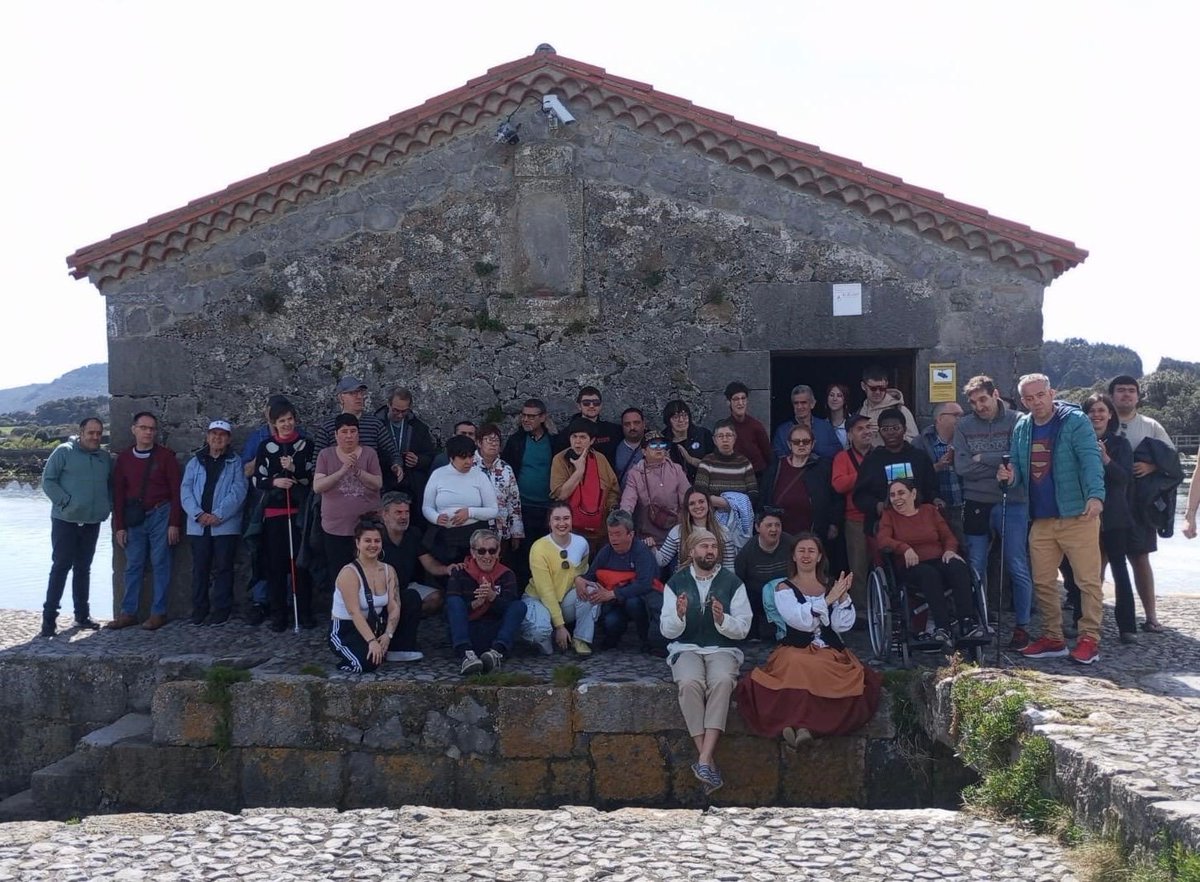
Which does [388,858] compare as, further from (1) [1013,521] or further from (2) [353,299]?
(2) [353,299]

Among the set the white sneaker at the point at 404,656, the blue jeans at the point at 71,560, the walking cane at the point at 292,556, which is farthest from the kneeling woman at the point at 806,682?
the blue jeans at the point at 71,560

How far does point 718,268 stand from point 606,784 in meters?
4.45

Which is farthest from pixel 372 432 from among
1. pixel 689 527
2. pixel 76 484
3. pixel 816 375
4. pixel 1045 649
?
pixel 816 375

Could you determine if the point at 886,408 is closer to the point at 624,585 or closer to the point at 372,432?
the point at 624,585

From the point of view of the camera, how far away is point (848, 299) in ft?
29.1

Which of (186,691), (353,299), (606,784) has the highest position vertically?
(353,299)

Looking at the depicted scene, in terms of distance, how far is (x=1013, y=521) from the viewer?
24.2 feet

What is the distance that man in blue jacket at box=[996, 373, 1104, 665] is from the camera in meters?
Result: 6.57

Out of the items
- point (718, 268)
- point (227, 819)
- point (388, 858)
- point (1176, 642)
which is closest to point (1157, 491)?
point (1176, 642)

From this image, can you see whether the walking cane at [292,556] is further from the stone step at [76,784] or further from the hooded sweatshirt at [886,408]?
the hooded sweatshirt at [886,408]

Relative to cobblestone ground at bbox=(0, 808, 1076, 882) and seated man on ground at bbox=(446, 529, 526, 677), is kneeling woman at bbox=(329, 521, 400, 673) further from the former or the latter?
cobblestone ground at bbox=(0, 808, 1076, 882)

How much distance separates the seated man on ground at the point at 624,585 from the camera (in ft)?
23.3

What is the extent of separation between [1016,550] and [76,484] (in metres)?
7.13

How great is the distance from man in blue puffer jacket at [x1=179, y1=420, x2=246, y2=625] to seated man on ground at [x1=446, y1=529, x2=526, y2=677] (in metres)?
2.30
